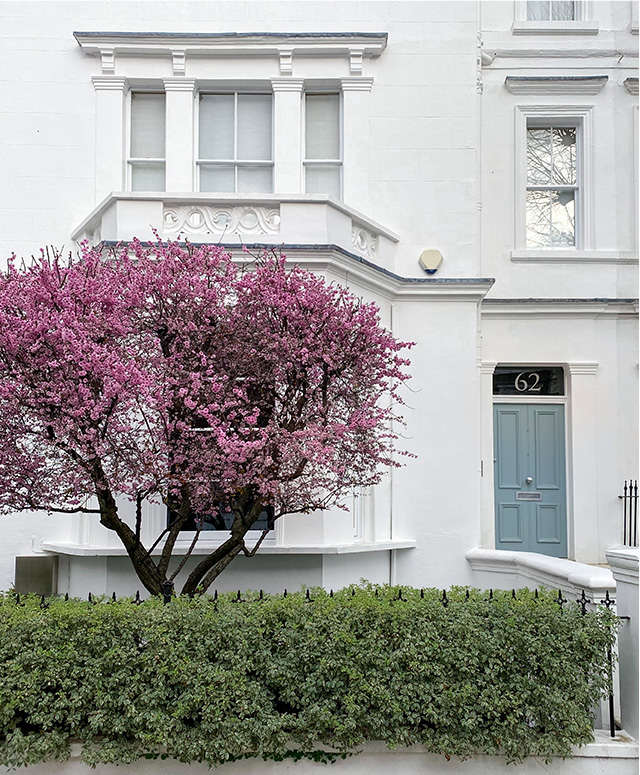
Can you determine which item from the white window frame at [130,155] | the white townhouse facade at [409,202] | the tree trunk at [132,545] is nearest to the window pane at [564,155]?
the white townhouse facade at [409,202]

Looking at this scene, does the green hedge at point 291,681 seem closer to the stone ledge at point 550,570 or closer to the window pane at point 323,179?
the stone ledge at point 550,570

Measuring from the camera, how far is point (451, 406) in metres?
10.1

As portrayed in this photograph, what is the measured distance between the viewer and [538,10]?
12.0m

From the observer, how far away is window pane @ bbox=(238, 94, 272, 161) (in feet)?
35.1

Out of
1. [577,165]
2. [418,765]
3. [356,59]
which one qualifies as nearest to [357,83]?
[356,59]

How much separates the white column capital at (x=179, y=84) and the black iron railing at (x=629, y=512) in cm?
842

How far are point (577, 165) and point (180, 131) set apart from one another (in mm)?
6135

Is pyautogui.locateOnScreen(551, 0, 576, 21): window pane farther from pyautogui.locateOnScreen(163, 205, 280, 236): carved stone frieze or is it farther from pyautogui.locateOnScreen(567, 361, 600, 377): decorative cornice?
pyautogui.locateOnScreen(163, 205, 280, 236): carved stone frieze

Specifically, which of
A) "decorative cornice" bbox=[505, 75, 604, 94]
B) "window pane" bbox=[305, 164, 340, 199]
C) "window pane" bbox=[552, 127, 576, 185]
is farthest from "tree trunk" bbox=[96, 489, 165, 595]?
"decorative cornice" bbox=[505, 75, 604, 94]

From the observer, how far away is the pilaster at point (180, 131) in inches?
409

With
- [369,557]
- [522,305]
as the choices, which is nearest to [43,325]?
[369,557]

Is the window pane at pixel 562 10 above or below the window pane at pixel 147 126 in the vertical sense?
above

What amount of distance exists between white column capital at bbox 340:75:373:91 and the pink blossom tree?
15.8 ft

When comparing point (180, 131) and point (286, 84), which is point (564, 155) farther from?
point (180, 131)
